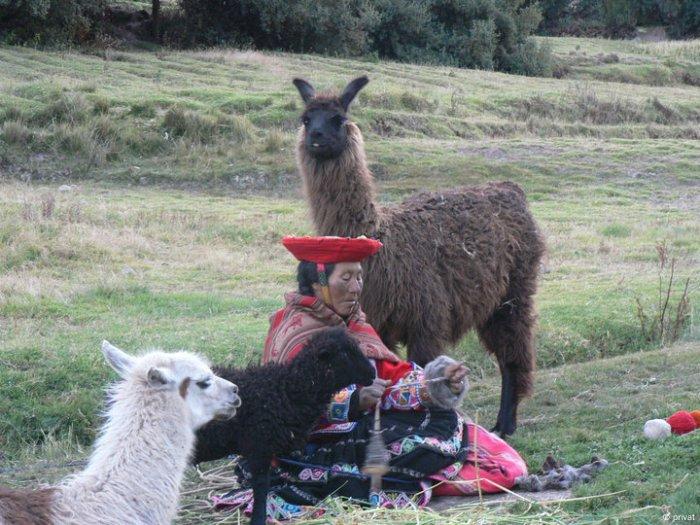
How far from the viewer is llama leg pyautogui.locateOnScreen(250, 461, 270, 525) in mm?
4602

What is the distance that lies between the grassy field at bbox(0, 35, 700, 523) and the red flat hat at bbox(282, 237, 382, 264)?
1.61 metres

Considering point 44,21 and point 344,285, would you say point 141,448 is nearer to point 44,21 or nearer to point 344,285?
point 344,285

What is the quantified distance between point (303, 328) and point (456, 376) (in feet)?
2.79

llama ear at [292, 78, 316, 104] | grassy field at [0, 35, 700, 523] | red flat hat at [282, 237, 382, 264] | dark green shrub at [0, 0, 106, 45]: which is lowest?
grassy field at [0, 35, 700, 523]

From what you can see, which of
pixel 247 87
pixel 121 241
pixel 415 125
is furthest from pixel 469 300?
pixel 247 87

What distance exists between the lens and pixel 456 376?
192 inches

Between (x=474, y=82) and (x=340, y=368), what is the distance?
23039mm

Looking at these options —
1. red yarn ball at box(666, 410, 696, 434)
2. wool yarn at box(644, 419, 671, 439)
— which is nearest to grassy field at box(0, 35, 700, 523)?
wool yarn at box(644, 419, 671, 439)

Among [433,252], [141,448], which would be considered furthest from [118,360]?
[433,252]

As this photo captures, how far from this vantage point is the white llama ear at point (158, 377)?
13.3ft

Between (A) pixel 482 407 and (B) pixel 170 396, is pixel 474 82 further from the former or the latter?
(B) pixel 170 396

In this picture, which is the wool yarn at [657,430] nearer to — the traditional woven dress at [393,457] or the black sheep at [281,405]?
the traditional woven dress at [393,457]

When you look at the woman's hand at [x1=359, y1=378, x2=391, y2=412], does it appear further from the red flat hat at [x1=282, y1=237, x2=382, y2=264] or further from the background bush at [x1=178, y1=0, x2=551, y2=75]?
the background bush at [x1=178, y1=0, x2=551, y2=75]

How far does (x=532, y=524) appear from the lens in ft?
14.2
